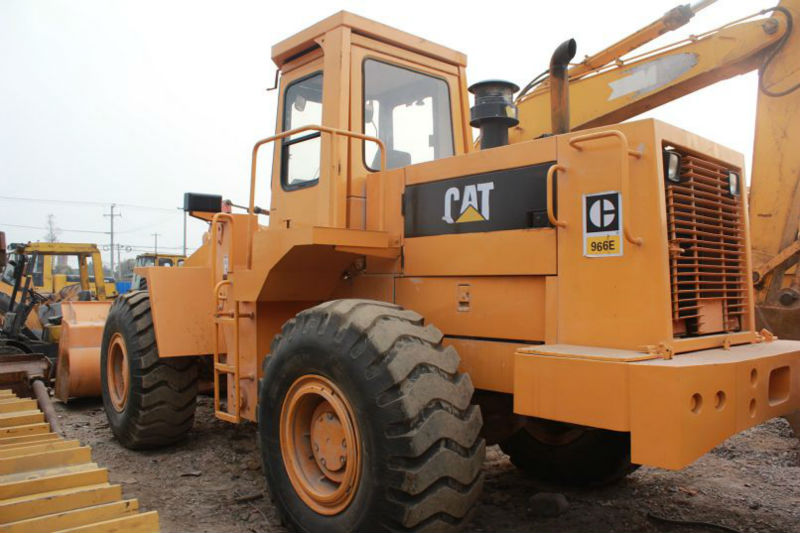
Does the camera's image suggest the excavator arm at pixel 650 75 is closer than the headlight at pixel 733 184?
No

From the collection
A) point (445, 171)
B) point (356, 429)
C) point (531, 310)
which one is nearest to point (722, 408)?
point (531, 310)

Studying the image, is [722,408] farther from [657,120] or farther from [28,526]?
[28,526]

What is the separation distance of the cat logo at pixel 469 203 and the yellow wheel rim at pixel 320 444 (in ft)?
4.00

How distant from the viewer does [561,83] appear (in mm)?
3742

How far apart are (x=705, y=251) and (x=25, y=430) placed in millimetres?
3870

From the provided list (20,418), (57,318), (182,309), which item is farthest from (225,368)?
(57,318)

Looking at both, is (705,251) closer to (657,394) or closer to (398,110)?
(657,394)

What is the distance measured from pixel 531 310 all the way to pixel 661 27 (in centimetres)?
386

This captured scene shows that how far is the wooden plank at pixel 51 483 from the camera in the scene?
3.01 m

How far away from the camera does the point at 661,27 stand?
6.09 m

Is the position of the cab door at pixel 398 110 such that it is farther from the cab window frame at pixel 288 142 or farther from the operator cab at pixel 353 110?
the cab window frame at pixel 288 142

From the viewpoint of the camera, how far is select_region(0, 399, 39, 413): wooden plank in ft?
14.0

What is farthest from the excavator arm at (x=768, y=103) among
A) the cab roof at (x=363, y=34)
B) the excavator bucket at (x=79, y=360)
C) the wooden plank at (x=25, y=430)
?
the excavator bucket at (x=79, y=360)

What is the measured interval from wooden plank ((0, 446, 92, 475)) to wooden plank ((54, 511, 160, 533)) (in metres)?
0.63
